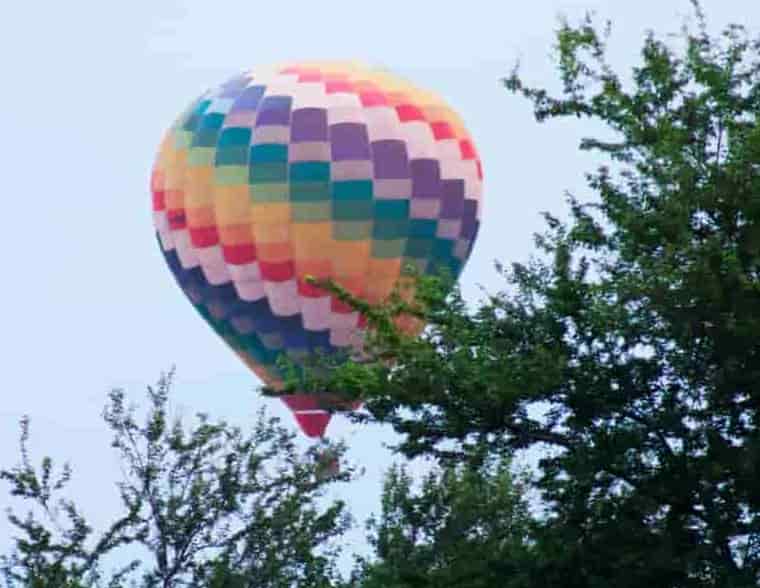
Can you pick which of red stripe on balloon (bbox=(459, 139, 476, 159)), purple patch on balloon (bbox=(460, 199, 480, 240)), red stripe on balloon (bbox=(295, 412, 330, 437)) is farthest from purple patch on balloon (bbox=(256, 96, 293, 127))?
red stripe on balloon (bbox=(295, 412, 330, 437))

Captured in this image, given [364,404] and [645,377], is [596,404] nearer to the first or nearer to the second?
[645,377]

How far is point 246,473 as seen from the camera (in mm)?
47688

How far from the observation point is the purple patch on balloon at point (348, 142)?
2746 inches

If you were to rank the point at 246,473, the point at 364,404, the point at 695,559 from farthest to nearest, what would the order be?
the point at 246,473
the point at 364,404
the point at 695,559

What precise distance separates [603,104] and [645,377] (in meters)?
3.44

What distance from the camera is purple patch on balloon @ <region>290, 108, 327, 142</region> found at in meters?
69.9

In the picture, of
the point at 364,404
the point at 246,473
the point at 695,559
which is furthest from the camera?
the point at 246,473

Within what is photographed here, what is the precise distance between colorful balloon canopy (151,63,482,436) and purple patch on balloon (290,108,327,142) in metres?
0.02

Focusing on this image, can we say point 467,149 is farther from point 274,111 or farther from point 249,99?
point 249,99

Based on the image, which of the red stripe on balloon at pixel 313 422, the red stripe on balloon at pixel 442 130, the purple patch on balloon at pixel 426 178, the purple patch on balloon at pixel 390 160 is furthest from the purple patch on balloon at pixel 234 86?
the red stripe on balloon at pixel 313 422

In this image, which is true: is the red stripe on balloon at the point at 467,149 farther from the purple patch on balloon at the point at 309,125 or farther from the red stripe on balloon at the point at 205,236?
the red stripe on balloon at the point at 205,236

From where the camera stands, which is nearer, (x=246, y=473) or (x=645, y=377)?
(x=645, y=377)

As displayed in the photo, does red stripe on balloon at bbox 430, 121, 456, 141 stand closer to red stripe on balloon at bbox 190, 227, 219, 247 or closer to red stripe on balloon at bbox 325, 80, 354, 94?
red stripe on balloon at bbox 325, 80, 354, 94

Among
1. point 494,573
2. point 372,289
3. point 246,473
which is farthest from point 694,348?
point 372,289
